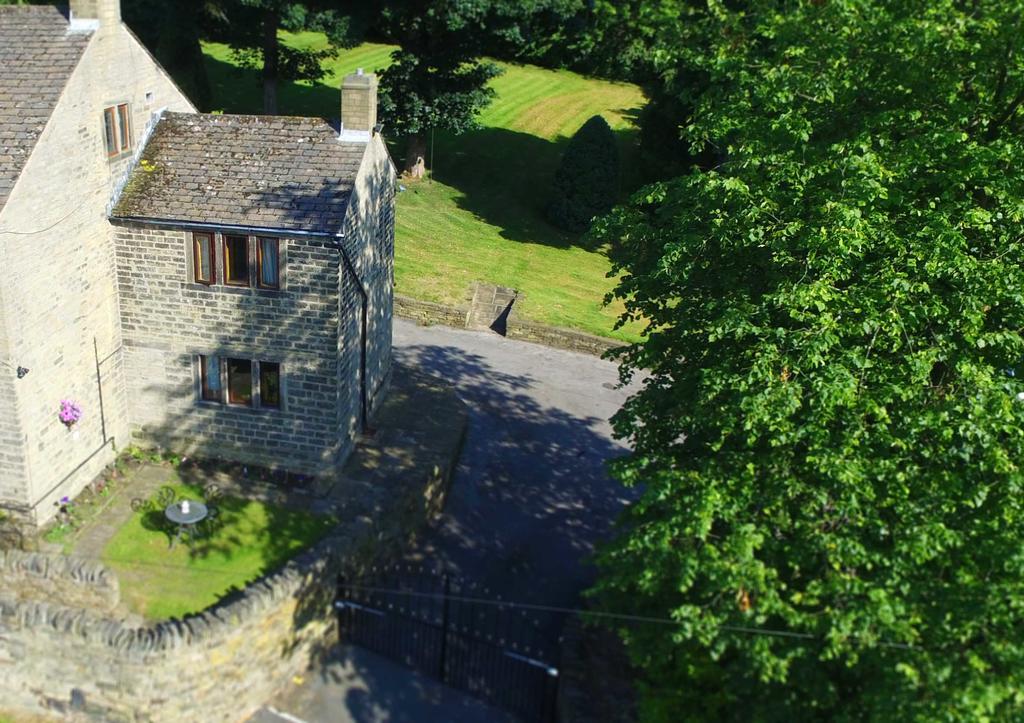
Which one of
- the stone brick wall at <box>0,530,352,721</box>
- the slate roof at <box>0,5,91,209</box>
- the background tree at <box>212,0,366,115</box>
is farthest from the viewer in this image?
the background tree at <box>212,0,366,115</box>

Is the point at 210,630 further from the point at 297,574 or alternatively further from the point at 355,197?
the point at 355,197

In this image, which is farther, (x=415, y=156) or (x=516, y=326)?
(x=415, y=156)

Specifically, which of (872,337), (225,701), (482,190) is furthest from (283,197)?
(482,190)

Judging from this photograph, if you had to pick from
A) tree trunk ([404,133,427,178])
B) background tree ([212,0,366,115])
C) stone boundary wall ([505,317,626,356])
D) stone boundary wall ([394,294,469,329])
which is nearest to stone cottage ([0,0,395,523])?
stone boundary wall ([394,294,469,329])

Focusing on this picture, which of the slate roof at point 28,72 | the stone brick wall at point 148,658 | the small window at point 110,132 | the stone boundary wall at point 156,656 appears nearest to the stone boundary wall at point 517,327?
the small window at point 110,132

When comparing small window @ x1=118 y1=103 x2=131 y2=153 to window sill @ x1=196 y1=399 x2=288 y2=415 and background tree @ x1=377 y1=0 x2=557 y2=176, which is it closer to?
window sill @ x1=196 y1=399 x2=288 y2=415

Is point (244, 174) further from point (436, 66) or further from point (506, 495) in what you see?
point (436, 66)

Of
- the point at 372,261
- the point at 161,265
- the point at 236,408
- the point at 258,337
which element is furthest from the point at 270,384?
the point at 372,261
